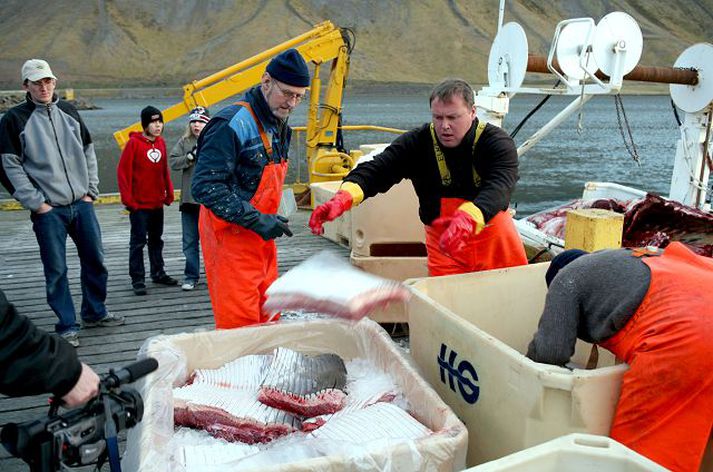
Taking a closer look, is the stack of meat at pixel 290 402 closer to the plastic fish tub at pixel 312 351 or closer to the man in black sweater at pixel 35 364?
the plastic fish tub at pixel 312 351

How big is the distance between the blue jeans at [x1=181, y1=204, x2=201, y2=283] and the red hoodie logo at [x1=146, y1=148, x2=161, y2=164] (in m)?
0.49

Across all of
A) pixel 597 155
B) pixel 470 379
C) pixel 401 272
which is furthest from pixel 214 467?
pixel 597 155

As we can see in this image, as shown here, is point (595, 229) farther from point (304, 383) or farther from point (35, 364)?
point (35, 364)

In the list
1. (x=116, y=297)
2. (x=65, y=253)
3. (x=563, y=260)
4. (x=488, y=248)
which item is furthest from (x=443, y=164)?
(x=116, y=297)

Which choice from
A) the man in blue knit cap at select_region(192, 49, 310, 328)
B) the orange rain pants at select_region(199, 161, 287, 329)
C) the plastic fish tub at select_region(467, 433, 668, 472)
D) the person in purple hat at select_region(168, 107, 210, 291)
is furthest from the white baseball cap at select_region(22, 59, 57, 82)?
the plastic fish tub at select_region(467, 433, 668, 472)

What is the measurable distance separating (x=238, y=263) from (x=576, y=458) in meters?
2.00

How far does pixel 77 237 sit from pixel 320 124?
5.92 m

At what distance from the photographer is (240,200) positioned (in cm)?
312

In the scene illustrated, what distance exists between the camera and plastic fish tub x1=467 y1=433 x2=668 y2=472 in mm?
1654

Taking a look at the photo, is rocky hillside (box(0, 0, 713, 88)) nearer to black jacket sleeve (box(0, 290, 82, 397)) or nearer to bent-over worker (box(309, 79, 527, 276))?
bent-over worker (box(309, 79, 527, 276))

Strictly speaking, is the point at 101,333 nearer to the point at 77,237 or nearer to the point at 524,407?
the point at 77,237

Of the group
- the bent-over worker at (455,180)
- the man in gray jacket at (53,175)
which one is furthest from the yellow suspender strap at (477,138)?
the man in gray jacket at (53,175)

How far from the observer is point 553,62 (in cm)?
538

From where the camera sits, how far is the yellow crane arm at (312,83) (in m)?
9.15
